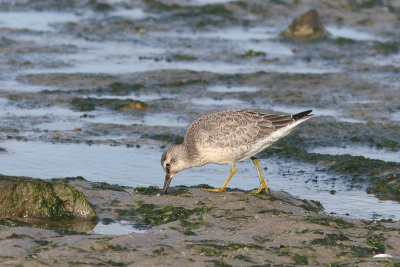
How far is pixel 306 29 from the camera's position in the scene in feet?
68.0

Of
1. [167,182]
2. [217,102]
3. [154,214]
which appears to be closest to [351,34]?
[217,102]

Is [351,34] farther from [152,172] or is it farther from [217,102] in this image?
[152,172]

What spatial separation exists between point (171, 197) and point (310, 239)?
2.25 m

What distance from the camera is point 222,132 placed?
950 cm

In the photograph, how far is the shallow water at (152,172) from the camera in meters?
10.1

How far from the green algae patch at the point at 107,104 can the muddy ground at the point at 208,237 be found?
5384 mm

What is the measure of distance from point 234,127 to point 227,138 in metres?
0.18

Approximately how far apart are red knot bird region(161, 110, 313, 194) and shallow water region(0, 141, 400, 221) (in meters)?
0.74

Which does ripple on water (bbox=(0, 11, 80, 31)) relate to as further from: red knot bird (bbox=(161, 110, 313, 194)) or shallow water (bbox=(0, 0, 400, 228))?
red knot bird (bbox=(161, 110, 313, 194))

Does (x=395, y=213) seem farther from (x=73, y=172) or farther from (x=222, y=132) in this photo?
(x=73, y=172)

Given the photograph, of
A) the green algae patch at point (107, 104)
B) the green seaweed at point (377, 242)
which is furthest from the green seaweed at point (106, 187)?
the green algae patch at point (107, 104)

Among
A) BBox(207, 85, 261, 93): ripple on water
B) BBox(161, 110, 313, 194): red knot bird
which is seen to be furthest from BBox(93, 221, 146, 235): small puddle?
BBox(207, 85, 261, 93): ripple on water

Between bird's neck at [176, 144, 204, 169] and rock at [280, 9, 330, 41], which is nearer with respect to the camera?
bird's neck at [176, 144, 204, 169]

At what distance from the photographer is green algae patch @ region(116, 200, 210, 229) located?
8312 millimetres
